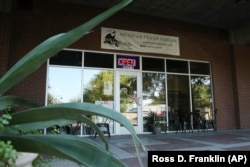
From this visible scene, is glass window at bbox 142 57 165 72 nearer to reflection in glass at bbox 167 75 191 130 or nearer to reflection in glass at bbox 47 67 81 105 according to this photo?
reflection in glass at bbox 167 75 191 130

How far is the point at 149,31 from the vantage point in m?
11.1

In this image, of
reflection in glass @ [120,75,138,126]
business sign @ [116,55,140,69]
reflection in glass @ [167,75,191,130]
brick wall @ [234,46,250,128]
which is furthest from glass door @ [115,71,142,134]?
brick wall @ [234,46,250,128]

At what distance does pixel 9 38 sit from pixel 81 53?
247 centimetres

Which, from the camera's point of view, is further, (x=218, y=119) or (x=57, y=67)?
(x=218, y=119)

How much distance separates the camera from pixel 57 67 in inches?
372

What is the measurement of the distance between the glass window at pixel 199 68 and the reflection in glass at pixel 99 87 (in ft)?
12.5

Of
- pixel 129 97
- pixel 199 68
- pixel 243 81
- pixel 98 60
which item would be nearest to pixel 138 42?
pixel 98 60

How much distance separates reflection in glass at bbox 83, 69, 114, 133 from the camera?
32.2 feet

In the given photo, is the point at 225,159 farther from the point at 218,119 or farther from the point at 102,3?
the point at 218,119

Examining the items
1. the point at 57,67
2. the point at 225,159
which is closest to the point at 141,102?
the point at 57,67

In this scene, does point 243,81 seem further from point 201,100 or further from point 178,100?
point 178,100

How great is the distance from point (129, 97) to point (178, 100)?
2.32 m

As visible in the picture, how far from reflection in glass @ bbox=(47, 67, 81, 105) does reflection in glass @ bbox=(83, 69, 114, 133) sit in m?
0.29

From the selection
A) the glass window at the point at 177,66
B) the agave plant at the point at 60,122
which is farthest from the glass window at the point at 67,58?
the agave plant at the point at 60,122
